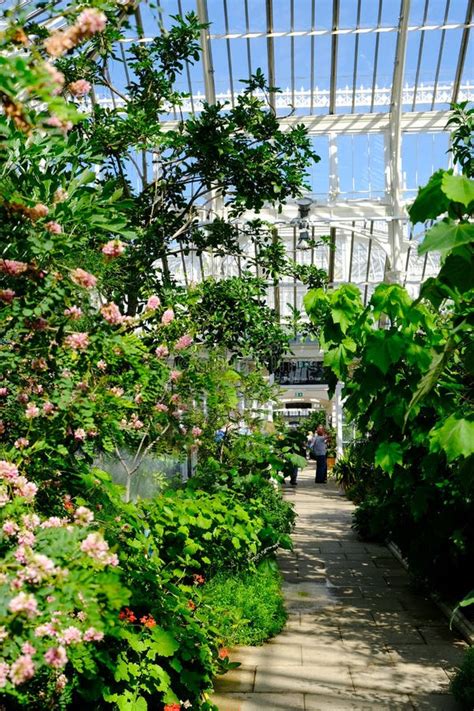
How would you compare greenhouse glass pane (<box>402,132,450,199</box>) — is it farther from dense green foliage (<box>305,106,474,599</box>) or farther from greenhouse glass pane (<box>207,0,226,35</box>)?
dense green foliage (<box>305,106,474,599</box>)

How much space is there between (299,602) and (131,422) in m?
3.00

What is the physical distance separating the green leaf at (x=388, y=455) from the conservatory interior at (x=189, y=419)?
0.02 meters

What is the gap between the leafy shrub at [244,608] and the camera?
5043 millimetres

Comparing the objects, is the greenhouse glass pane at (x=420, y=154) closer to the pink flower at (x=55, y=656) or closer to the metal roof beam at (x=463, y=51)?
the metal roof beam at (x=463, y=51)

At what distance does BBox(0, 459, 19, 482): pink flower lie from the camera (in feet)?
7.61

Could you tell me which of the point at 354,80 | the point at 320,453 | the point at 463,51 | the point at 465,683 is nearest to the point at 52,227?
the point at 465,683

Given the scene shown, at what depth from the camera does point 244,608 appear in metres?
5.51

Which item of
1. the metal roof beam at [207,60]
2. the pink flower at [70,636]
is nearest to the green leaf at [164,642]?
the pink flower at [70,636]

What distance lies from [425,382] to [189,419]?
17.3 feet

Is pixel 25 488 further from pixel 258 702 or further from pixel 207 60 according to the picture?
pixel 207 60

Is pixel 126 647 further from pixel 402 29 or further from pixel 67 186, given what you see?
pixel 402 29

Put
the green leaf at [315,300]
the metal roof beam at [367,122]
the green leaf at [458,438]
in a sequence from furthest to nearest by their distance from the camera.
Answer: the metal roof beam at [367,122], the green leaf at [315,300], the green leaf at [458,438]

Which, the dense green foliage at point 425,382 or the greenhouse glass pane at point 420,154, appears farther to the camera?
the greenhouse glass pane at point 420,154

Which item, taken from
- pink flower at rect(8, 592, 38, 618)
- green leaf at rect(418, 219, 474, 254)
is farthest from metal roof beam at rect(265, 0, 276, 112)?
pink flower at rect(8, 592, 38, 618)
